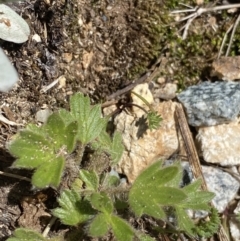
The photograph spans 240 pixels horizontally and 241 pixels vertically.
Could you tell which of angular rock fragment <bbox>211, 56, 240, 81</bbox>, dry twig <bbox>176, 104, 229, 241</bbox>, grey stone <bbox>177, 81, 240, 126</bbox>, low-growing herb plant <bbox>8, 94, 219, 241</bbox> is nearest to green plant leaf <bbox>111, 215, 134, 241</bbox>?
low-growing herb plant <bbox>8, 94, 219, 241</bbox>

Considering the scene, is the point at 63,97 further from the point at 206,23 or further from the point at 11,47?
the point at 206,23

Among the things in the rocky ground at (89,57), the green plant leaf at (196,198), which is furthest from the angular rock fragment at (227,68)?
the green plant leaf at (196,198)

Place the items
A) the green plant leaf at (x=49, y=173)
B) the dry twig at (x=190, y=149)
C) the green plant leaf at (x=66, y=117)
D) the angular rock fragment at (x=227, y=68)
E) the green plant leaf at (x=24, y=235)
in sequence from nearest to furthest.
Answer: the green plant leaf at (x=49, y=173)
the green plant leaf at (x=24, y=235)
the green plant leaf at (x=66, y=117)
the dry twig at (x=190, y=149)
the angular rock fragment at (x=227, y=68)

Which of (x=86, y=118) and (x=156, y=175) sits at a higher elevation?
(x=86, y=118)

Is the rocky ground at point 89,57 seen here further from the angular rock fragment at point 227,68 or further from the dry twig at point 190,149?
the dry twig at point 190,149

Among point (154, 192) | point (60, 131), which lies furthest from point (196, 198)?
point (60, 131)

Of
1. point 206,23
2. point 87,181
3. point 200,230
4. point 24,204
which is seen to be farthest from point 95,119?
point 206,23

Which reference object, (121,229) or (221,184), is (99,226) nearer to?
(121,229)
